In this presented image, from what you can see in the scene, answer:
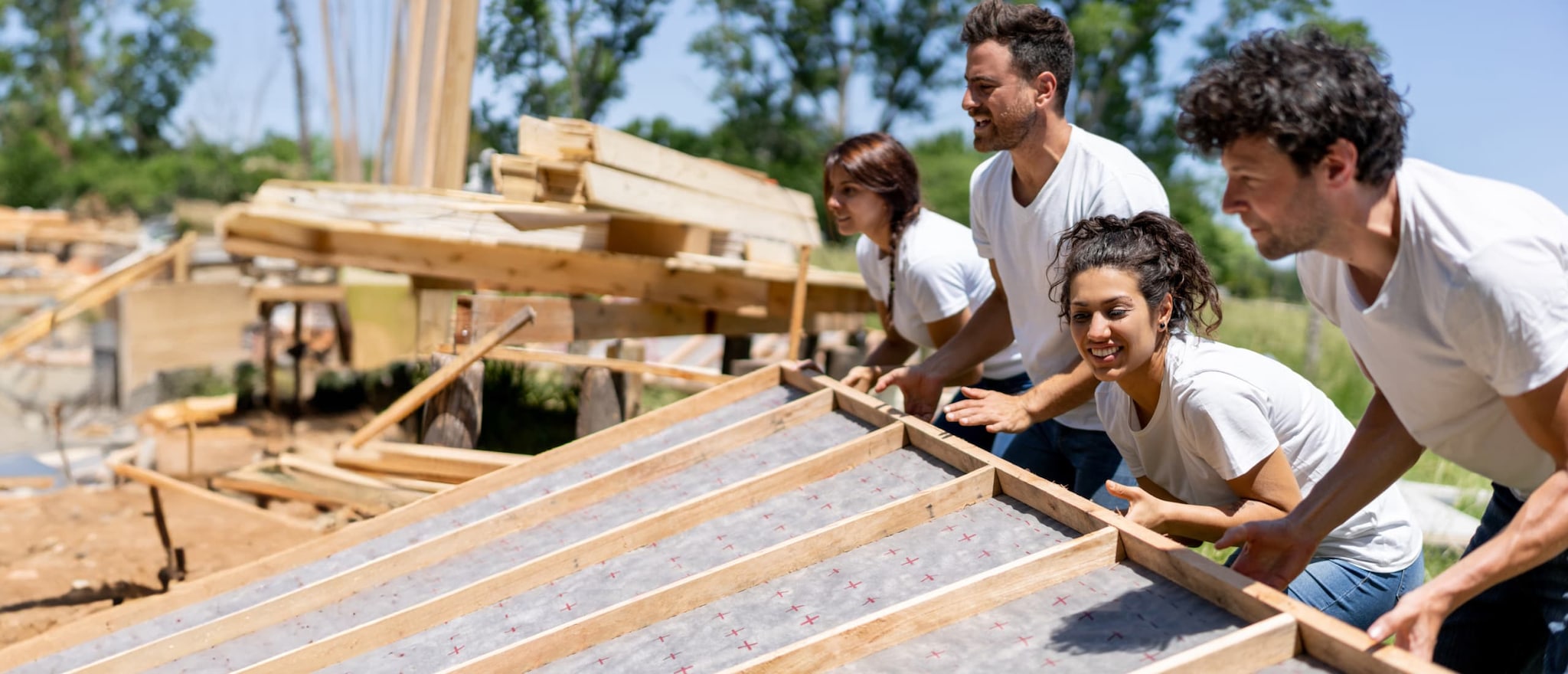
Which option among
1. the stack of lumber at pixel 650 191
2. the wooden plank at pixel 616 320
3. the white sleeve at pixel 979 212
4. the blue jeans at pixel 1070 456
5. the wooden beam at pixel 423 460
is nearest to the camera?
the blue jeans at pixel 1070 456

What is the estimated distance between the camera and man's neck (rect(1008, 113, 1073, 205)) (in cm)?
332

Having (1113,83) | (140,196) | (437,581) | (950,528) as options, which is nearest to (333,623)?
(437,581)

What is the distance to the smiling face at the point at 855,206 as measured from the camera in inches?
161

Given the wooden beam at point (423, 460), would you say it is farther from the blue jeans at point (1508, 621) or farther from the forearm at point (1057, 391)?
the blue jeans at point (1508, 621)

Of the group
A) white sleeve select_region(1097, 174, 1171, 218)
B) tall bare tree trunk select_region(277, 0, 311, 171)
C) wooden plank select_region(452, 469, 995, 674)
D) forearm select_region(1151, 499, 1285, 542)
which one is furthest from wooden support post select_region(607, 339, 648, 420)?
tall bare tree trunk select_region(277, 0, 311, 171)

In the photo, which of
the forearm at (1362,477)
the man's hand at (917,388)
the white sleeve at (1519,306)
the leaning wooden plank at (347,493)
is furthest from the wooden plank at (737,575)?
the leaning wooden plank at (347,493)

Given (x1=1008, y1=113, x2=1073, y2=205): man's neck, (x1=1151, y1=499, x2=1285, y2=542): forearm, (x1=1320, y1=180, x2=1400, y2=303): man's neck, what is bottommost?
(x1=1151, y1=499, x2=1285, y2=542): forearm

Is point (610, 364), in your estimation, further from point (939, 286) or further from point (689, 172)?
point (939, 286)

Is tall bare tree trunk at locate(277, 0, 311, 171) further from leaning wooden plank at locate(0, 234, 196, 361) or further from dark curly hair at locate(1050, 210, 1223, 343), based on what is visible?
dark curly hair at locate(1050, 210, 1223, 343)

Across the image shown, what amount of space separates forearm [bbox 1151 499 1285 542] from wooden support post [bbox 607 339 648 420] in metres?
4.49

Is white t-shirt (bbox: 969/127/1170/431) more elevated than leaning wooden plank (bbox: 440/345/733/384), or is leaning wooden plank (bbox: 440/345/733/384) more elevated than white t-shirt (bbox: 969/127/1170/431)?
white t-shirt (bbox: 969/127/1170/431)

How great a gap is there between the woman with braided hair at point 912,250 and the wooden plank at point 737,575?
4.03ft

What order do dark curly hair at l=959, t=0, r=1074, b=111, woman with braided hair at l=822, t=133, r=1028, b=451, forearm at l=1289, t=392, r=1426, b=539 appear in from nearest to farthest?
forearm at l=1289, t=392, r=1426, b=539, dark curly hair at l=959, t=0, r=1074, b=111, woman with braided hair at l=822, t=133, r=1028, b=451

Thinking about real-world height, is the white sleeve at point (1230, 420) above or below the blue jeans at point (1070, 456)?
above
